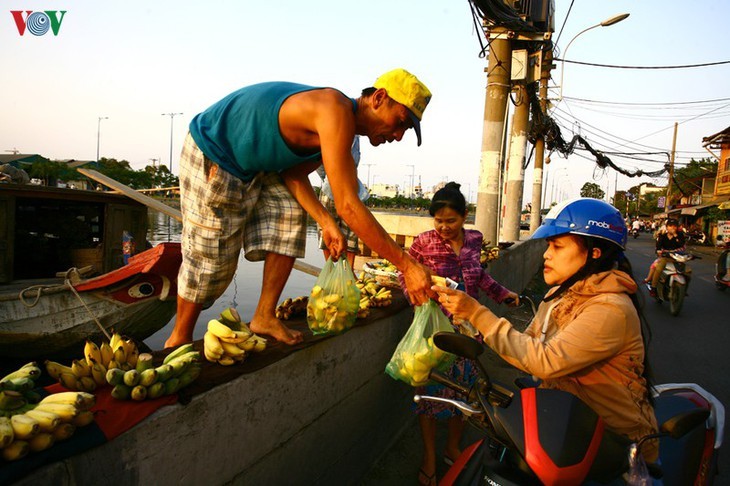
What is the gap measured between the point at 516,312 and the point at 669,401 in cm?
553

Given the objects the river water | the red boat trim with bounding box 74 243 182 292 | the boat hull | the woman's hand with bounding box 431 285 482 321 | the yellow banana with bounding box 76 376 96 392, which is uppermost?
the woman's hand with bounding box 431 285 482 321

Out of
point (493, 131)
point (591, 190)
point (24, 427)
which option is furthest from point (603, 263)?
point (591, 190)

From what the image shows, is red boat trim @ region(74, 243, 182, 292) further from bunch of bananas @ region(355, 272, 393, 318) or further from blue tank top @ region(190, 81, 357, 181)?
blue tank top @ region(190, 81, 357, 181)

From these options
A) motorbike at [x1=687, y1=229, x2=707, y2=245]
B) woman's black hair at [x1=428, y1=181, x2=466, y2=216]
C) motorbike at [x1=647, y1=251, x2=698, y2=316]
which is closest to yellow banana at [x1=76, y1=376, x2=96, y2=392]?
woman's black hair at [x1=428, y1=181, x2=466, y2=216]

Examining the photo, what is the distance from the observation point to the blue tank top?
2307 millimetres

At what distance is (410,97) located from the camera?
2285 mm

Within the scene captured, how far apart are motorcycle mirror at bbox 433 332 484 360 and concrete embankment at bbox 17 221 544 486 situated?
763 mm

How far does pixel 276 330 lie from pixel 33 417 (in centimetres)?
119

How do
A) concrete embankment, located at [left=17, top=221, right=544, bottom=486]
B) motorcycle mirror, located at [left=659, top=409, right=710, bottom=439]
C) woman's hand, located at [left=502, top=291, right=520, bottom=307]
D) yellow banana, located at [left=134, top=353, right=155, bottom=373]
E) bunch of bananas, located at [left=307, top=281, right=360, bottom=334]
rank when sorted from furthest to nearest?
woman's hand, located at [left=502, top=291, right=520, bottom=307] → bunch of bananas, located at [left=307, top=281, right=360, bottom=334] → yellow banana, located at [left=134, top=353, right=155, bottom=373] → motorcycle mirror, located at [left=659, top=409, right=710, bottom=439] → concrete embankment, located at [left=17, top=221, right=544, bottom=486]

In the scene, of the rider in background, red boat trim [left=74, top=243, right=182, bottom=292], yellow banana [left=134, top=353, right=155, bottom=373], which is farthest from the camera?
the rider in background

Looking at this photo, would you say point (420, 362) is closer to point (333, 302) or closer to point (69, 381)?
point (333, 302)

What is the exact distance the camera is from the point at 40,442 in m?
1.06

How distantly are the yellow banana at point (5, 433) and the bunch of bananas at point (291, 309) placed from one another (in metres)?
1.73

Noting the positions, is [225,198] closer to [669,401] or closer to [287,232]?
[287,232]
